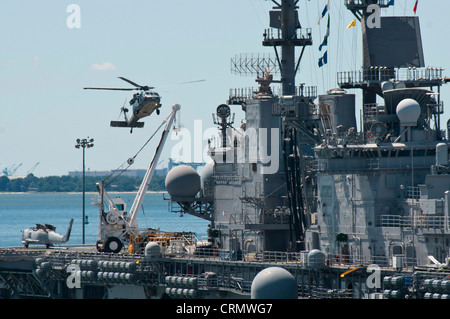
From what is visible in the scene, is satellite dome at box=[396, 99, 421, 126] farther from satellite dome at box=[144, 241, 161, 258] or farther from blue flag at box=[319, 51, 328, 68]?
satellite dome at box=[144, 241, 161, 258]

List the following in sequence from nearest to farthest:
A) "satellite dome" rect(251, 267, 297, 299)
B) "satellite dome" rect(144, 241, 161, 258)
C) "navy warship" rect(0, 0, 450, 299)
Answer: "satellite dome" rect(251, 267, 297, 299) < "navy warship" rect(0, 0, 450, 299) < "satellite dome" rect(144, 241, 161, 258)

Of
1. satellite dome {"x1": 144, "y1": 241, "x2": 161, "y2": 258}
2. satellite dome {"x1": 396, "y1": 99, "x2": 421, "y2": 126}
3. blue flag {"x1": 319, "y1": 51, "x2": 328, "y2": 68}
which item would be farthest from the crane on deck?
satellite dome {"x1": 396, "y1": 99, "x2": 421, "y2": 126}

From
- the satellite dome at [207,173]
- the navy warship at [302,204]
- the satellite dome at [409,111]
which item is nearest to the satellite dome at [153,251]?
the navy warship at [302,204]

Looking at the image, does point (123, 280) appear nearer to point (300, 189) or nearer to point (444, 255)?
point (300, 189)

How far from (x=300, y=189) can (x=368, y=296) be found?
12.9m

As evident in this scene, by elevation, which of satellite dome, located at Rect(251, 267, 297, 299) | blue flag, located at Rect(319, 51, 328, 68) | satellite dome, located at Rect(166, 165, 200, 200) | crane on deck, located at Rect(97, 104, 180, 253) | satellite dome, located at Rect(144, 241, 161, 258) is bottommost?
satellite dome, located at Rect(251, 267, 297, 299)

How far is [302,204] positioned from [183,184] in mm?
13524

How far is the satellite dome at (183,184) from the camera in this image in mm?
71375

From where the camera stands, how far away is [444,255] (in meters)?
48.9

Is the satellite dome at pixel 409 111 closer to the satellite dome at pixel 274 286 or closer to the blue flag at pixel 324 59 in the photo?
the blue flag at pixel 324 59

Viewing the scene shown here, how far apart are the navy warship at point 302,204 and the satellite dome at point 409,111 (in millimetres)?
68

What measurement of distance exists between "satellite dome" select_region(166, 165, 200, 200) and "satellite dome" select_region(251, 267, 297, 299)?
84.3ft

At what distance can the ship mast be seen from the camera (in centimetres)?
6825

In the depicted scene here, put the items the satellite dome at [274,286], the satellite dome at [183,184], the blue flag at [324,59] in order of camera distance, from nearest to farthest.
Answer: the satellite dome at [274,286], the blue flag at [324,59], the satellite dome at [183,184]
